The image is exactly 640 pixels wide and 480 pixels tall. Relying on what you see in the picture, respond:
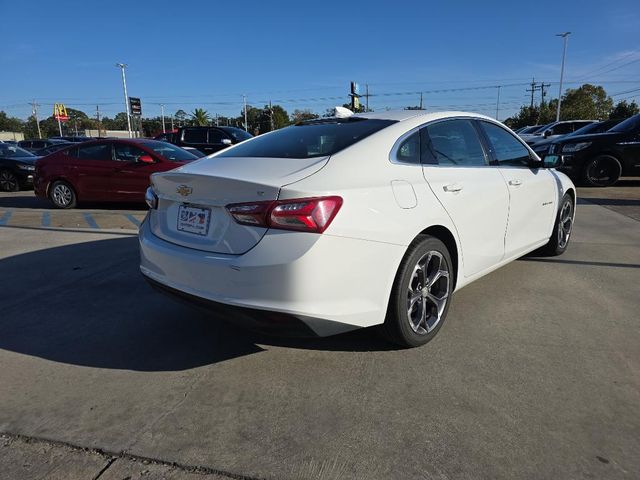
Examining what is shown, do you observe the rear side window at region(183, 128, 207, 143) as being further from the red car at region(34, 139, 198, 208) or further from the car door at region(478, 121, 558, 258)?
the car door at region(478, 121, 558, 258)

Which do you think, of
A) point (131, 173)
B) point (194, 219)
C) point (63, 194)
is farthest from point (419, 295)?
point (63, 194)

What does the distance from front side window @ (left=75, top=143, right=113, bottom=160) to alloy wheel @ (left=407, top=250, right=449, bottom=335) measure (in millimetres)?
8654

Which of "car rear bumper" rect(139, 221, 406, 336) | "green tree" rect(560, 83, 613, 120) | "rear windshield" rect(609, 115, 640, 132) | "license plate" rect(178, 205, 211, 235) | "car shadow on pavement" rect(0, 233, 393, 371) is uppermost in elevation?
"green tree" rect(560, 83, 613, 120)

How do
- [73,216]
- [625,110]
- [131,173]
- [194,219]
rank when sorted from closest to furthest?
[194,219] < [73,216] < [131,173] < [625,110]

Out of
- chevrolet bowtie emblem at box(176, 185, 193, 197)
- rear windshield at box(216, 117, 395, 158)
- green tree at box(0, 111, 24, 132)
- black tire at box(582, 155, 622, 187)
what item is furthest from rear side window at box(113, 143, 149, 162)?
green tree at box(0, 111, 24, 132)

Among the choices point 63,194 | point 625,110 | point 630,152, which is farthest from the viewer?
point 625,110

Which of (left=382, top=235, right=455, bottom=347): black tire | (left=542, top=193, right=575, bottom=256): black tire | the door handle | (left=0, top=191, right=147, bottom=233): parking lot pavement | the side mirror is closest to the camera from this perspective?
(left=382, top=235, right=455, bottom=347): black tire

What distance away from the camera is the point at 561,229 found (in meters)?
5.35

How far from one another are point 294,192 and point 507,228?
232 centimetres

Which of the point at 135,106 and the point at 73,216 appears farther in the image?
the point at 135,106

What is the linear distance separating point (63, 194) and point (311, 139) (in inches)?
345

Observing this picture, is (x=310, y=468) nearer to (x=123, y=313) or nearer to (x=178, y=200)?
(x=178, y=200)

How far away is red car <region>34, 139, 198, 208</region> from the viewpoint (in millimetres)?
9734

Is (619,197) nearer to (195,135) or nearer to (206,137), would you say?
(206,137)
